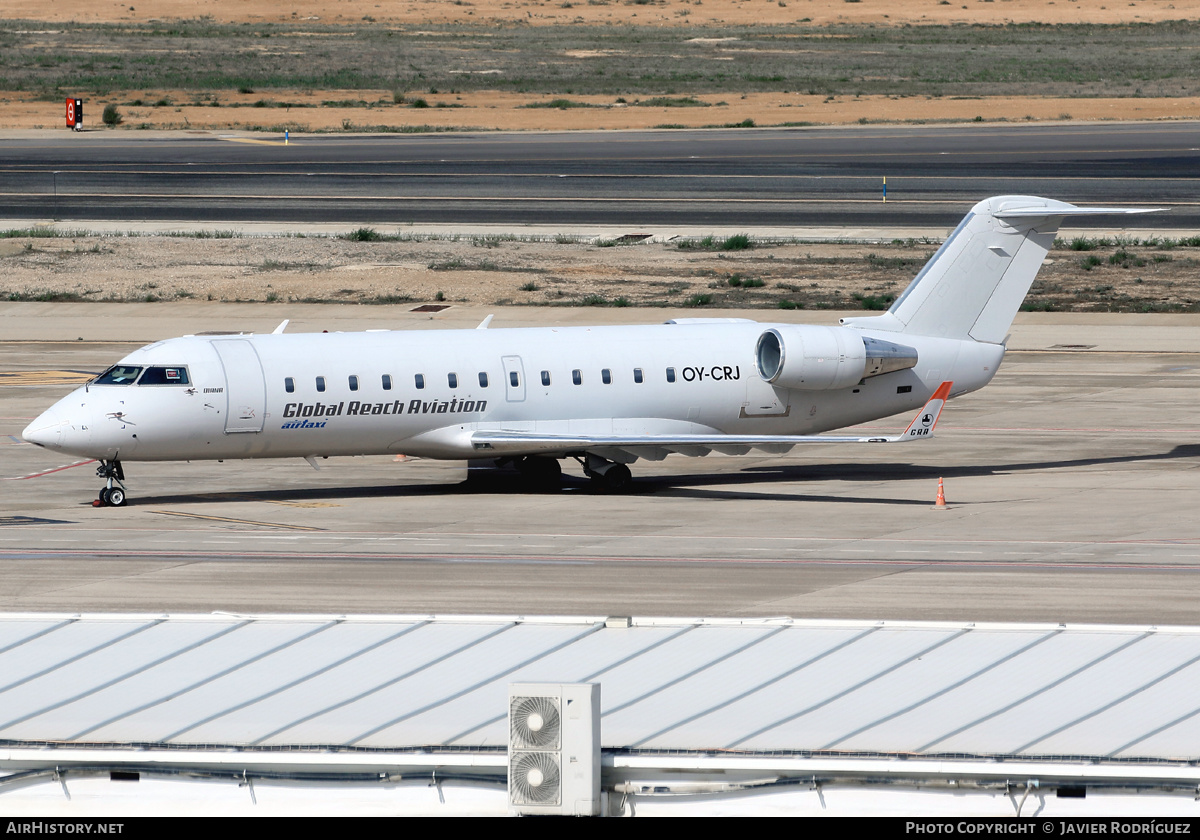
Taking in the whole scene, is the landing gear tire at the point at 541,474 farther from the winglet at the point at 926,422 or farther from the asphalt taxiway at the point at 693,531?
the winglet at the point at 926,422

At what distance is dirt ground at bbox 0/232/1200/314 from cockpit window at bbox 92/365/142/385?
33080mm

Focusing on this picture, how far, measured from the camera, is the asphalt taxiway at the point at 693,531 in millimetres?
28750

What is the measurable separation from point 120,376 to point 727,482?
48.0ft

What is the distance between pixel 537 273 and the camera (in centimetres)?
7512

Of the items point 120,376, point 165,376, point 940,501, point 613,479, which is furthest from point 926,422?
point 120,376

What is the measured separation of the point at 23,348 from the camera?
6456 centimetres

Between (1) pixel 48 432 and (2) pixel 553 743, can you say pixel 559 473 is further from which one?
(2) pixel 553 743

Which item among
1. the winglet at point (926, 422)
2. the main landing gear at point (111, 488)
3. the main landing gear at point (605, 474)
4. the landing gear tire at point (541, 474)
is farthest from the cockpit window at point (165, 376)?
the winglet at point (926, 422)

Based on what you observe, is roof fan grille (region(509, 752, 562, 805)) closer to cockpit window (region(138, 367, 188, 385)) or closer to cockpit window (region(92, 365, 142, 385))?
cockpit window (region(138, 367, 188, 385))

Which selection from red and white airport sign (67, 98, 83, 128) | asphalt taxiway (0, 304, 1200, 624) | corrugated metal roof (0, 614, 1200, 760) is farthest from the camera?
red and white airport sign (67, 98, 83, 128)

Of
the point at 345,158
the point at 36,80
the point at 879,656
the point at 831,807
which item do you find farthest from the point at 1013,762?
the point at 36,80

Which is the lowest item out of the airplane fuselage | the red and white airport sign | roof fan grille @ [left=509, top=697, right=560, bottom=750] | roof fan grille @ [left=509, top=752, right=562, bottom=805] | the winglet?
roof fan grille @ [left=509, top=752, right=562, bottom=805]

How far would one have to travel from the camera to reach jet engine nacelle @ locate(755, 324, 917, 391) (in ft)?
134

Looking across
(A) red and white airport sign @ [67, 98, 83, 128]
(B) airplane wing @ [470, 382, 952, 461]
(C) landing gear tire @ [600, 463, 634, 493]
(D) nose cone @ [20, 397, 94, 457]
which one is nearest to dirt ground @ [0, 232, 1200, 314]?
(C) landing gear tire @ [600, 463, 634, 493]
